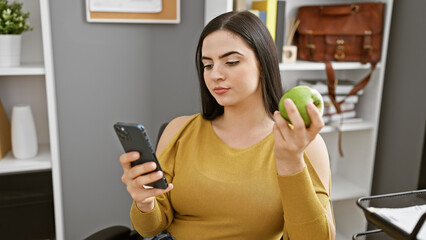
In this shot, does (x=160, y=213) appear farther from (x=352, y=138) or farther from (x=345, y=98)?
(x=352, y=138)

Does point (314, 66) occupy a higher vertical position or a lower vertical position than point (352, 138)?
higher

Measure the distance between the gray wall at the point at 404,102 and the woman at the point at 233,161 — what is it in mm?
982

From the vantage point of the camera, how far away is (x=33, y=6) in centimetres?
181

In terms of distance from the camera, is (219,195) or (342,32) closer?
(219,195)

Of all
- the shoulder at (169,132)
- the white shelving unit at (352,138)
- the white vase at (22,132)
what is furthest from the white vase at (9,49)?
the white shelving unit at (352,138)

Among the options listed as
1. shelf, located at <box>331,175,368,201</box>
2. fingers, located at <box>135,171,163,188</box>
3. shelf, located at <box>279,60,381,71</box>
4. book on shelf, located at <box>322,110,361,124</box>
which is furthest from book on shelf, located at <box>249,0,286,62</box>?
fingers, located at <box>135,171,163,188</box>

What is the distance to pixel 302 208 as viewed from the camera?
1013 mm

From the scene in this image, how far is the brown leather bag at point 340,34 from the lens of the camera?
204 centimetres

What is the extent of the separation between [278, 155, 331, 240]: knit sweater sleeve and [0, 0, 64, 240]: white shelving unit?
3.54 feet

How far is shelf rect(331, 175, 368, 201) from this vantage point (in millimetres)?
2221

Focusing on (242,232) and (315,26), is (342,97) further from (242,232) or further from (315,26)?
(242,232)

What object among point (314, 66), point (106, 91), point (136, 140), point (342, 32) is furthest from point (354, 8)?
point (136, 140)

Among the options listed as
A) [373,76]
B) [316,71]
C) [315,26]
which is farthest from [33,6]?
[373,76]

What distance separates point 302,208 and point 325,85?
125cm
